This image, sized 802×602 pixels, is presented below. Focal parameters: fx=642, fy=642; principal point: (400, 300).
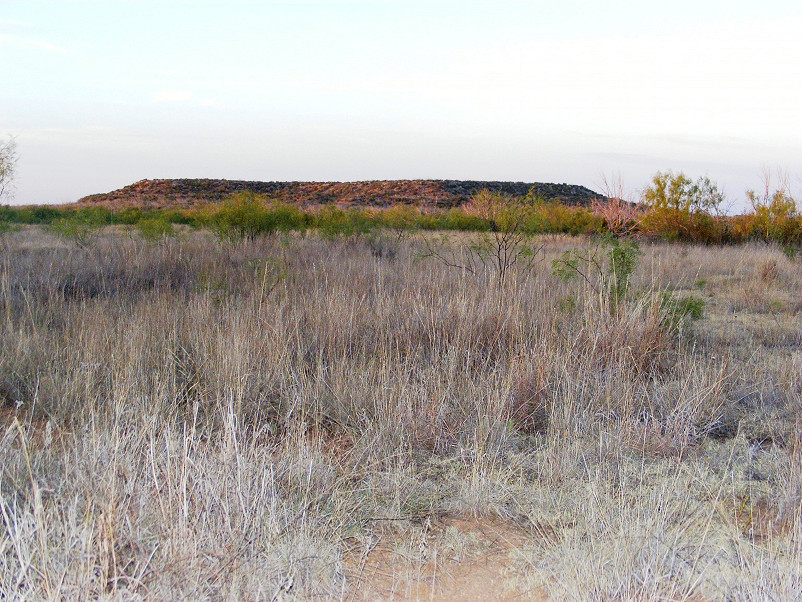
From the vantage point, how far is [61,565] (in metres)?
2.27

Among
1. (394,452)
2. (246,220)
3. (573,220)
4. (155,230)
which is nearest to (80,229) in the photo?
(155,230)

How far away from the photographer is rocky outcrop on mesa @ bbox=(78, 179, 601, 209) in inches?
2125

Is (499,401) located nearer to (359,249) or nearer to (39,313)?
(39,313)

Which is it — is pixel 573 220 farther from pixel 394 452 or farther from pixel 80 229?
pixel 394 452

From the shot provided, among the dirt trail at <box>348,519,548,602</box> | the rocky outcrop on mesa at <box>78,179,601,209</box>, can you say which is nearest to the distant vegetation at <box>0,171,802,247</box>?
the dirt trail at <box>348,519,548,602</box>

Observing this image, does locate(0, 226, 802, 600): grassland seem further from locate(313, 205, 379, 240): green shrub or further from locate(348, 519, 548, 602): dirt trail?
locate(313, 205, 379, 240): green shrub

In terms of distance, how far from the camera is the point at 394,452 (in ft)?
12.9

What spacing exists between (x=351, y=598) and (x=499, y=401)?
2026 mm

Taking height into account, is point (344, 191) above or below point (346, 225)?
above

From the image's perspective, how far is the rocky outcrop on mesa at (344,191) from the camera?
53969mm

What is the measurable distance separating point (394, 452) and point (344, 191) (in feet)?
189

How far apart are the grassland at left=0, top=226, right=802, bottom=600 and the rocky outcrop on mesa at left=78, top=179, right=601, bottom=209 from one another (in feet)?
149

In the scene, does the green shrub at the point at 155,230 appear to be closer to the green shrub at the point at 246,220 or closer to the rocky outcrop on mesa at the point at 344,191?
the green shrub at the point at 246,220

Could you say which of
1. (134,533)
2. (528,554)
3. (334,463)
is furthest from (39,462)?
(528,554)
